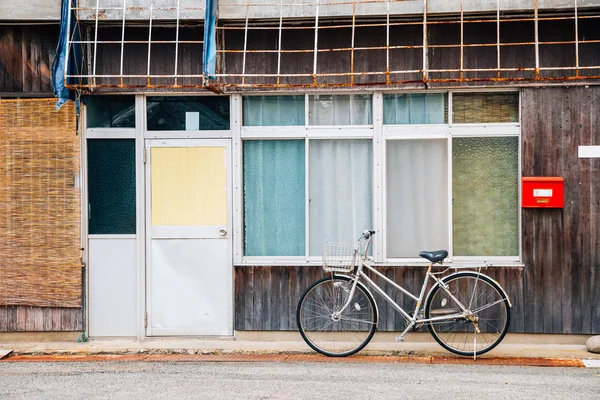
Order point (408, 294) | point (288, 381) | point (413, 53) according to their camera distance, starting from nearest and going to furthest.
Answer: point (288, 381)
point (408, 294)
point (413, 53)

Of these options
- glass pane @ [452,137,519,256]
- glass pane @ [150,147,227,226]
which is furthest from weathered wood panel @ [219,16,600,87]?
glass pane @ [150,147,227,226]

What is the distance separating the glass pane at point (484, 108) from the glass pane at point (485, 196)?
225 mm

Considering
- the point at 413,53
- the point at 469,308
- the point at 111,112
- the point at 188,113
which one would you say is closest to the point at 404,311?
the point at 469,308

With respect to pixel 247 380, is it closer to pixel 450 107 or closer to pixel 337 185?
pixel 337 185

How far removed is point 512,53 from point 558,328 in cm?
309

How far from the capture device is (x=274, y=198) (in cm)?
1079

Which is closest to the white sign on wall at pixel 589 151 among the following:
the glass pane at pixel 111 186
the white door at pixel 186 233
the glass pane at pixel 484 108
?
the glass pane at pixel 484 108

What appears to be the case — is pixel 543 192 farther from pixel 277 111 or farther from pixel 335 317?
pixel 277 111

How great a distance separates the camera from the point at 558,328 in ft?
33.7

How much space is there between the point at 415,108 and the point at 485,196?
1274mm

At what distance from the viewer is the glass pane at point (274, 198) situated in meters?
10.8

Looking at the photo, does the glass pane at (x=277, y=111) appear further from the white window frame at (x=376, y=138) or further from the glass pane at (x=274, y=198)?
the glass pane at (x=274, y=198)

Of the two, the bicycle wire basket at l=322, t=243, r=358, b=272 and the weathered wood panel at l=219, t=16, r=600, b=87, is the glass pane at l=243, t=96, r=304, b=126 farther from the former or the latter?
the bicycle wire basket at l=322, t=243, r=358, b=272

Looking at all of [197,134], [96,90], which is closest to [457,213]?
[197,134]
